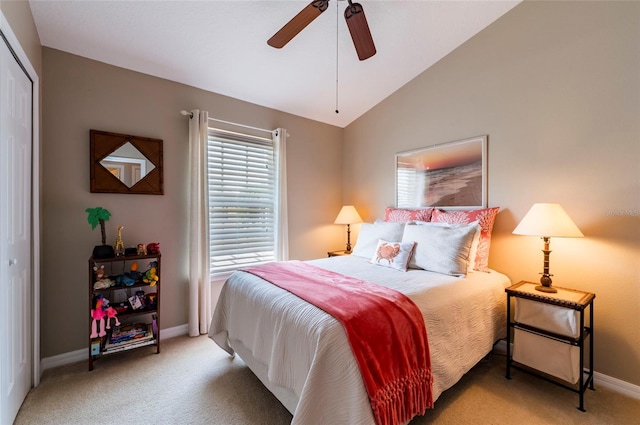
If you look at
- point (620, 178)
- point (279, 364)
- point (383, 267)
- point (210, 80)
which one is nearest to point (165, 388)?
point (279, 364)

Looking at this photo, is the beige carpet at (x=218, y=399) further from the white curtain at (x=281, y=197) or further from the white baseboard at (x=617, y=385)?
the white curtain at (x=281, y=197)

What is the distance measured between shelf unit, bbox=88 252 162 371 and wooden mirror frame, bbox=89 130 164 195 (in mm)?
642

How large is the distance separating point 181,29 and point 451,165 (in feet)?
9.30

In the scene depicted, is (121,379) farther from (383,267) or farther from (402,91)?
(402,91)

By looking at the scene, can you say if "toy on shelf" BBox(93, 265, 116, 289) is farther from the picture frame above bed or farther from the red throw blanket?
the picture frame above bed

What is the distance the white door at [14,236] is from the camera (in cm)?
150

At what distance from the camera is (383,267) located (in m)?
2.51

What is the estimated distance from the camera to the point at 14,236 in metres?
1.69

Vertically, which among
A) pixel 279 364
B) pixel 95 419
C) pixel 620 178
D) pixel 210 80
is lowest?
pixel 95 419

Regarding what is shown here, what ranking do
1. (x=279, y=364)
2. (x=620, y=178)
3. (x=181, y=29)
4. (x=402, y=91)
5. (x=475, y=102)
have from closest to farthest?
1. (x=279, y=364)
2. (x=620, y=178)
3. (x=181, y=29)
4. (x=475, y=102)
5. (x=402, y=91)

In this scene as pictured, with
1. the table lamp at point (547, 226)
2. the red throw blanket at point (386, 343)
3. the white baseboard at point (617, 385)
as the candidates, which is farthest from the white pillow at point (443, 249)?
the white baseboard at point (617, 385)

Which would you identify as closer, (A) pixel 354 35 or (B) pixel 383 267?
(A) pixel 354 35

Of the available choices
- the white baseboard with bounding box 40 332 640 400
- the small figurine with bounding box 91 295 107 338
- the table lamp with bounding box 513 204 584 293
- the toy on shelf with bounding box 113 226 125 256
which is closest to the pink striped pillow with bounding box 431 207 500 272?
the table lamp with bounding box 513 204 584 293

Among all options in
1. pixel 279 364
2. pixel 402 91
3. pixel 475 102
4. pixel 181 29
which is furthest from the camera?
pixel 402 91
